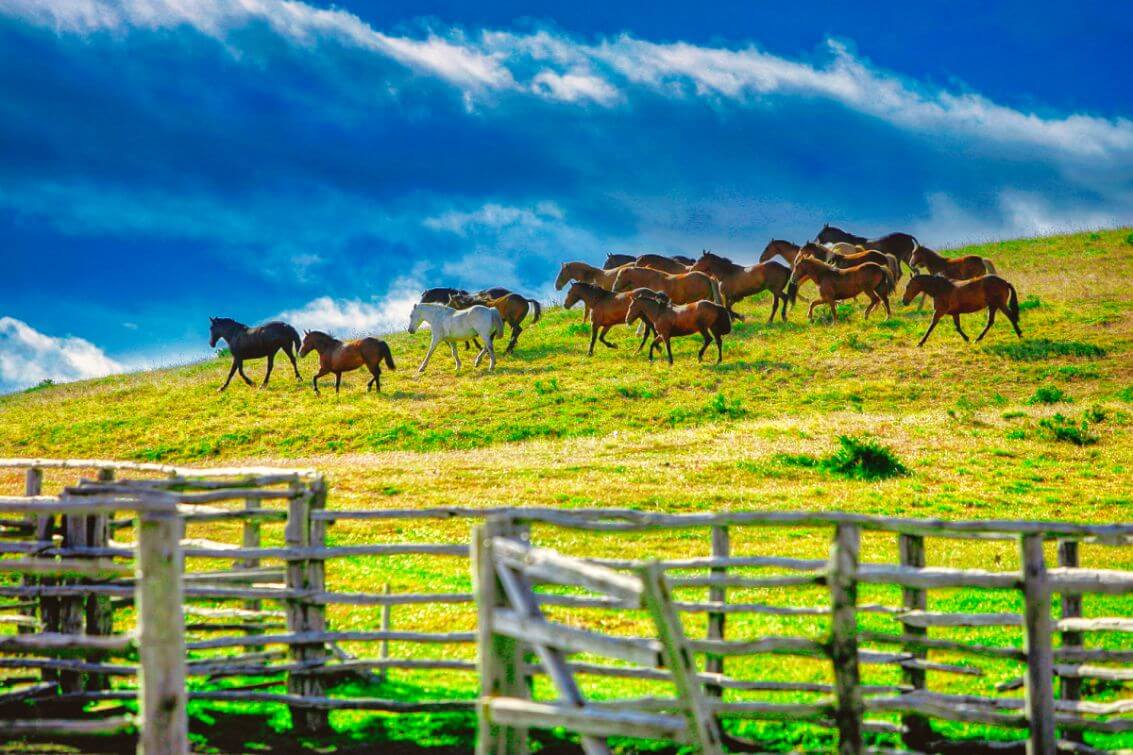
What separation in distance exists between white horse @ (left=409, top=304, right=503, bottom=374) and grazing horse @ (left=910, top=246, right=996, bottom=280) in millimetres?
16800

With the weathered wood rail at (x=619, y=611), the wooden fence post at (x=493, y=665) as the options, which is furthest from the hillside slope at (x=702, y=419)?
the wooden fence post at (x=493, y=665)

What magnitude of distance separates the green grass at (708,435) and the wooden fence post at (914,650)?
53cm

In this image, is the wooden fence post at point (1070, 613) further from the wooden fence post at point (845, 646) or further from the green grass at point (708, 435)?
the wooden fence post at point (845, 646)

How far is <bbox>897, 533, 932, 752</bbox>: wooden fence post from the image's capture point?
23.9ft

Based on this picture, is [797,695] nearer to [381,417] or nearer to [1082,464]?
[1082,464]

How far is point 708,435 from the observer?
24.7m

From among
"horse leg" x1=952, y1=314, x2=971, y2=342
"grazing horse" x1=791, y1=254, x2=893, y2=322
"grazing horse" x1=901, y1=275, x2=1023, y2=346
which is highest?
"grazing horse" x1=791, y1=254, x2=893, y2=322

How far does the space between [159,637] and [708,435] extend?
67.7ft

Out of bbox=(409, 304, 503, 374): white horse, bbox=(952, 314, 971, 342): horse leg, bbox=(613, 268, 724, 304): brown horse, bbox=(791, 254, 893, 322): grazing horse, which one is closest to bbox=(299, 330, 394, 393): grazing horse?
bbox=(409, 304, 503, 374): white horse

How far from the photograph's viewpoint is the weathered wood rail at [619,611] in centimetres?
589

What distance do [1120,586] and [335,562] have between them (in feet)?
36.7

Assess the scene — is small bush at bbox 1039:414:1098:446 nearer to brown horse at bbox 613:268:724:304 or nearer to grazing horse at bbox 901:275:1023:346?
grazing horse at bbox 901:275:1023:346

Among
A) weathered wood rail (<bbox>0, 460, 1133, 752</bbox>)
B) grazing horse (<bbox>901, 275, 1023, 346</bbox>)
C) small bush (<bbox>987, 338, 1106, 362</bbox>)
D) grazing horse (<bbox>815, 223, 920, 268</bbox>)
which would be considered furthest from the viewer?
grazing horse (<bbox>815, 223, 920, 268</bbox>)

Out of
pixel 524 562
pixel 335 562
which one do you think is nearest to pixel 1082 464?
pixel 335 562
